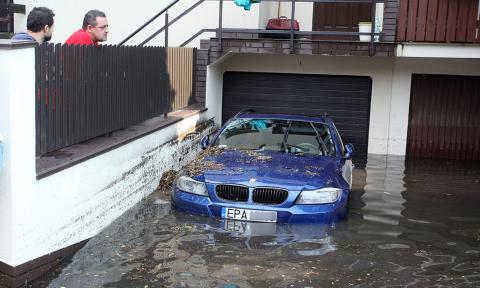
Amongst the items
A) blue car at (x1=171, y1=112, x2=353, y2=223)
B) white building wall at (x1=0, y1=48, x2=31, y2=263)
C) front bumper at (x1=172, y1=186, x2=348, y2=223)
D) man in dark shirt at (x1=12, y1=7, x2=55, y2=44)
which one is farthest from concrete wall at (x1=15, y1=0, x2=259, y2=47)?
white building wall at (x1=0, y1=48, x2=31, y2=263)

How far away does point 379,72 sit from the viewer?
12.5m

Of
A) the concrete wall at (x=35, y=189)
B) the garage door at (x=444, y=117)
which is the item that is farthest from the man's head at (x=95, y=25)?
the garage door at (x=444, y=117)

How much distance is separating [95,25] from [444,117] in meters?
8.00

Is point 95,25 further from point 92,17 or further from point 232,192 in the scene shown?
point 232,192

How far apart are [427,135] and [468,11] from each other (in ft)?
9.94

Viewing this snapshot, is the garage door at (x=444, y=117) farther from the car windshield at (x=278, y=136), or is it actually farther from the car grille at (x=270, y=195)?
the car grille at (x=270, y=195)

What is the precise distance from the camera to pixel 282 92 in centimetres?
1299

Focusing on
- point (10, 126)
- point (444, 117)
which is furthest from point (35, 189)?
point (444, 117)

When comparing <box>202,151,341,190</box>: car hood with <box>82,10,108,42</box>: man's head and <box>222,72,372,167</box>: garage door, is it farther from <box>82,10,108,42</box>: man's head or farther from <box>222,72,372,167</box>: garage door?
<box>222,72,372,167</box>: garage door

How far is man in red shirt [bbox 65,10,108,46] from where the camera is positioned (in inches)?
276

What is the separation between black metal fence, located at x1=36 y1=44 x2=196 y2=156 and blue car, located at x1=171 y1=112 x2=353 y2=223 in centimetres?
119

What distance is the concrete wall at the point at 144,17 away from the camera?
12922 mm

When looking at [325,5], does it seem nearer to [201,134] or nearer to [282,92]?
[282,92]

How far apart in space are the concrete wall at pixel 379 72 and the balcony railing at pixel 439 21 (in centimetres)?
166
